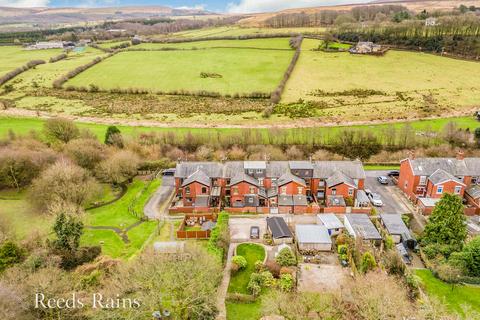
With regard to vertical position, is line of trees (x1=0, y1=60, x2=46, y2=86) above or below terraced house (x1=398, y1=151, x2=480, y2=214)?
above

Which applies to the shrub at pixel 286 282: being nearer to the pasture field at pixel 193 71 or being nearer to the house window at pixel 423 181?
the house window at pixel 423 181

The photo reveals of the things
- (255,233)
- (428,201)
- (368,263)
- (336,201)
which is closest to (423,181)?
(428,201)

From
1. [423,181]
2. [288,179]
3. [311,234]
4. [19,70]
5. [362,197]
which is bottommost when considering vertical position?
[311,234]

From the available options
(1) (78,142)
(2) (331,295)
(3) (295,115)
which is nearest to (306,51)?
(3) (295,115)


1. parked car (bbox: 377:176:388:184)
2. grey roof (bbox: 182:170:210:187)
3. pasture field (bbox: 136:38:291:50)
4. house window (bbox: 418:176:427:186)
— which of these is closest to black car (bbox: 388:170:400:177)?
parked car (bbox: 377:176:388:184)

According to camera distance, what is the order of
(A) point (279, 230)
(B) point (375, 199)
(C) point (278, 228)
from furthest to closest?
(B) point (375, 199), (C) point (278, 228), (A) point (279, 230)

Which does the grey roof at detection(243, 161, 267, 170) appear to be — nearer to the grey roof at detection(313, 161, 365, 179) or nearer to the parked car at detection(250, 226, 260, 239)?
the grey roof at detection(313, 161, 365, 179)

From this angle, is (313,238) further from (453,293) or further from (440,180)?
(440,180)
